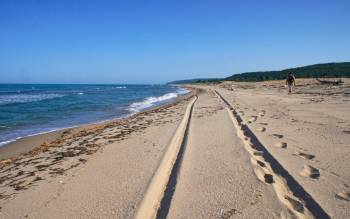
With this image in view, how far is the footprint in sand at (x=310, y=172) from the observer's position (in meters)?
4.36

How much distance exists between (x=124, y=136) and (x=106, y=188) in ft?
15.1

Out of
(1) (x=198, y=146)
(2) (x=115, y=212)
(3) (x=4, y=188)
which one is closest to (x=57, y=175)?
(3) (x=4, y=188)

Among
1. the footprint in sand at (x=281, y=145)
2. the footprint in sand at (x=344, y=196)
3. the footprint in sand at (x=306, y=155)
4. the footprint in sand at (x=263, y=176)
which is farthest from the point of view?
the footprint in sand at (x=281, y=145)

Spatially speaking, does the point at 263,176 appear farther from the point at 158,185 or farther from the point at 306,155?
the point at 158,185

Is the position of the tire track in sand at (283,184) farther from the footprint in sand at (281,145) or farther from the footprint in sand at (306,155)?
the footprint in sand at (306,155)

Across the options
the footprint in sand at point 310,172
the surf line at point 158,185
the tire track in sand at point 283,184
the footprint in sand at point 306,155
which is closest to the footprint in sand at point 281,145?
the tire track in sand at point 283,184

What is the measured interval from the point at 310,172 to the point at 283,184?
0.59 meters

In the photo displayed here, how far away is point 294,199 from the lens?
12.1 ft

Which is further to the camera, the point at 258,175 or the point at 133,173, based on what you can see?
the point at 133,173

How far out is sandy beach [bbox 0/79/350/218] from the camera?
3.62 metres

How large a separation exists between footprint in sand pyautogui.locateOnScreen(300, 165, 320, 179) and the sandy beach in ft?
0.04

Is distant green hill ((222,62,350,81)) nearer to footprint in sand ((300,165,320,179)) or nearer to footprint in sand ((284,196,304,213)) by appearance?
footprint in sand ((300,165,320,179))

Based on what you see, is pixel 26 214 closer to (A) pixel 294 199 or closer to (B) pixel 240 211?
(B) pixel 240 211

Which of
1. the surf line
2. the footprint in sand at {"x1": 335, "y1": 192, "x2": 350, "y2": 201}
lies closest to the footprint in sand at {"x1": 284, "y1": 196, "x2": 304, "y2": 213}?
the footprint in sand at {"x1": 335, "y1": 192, "x2": 350, "y2": 201}
